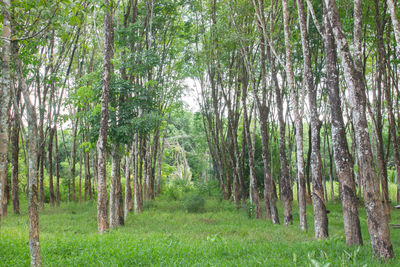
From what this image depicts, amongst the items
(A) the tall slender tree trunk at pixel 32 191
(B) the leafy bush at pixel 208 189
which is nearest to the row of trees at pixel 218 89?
(A) the tall slender tree trunk at pixel 32 191

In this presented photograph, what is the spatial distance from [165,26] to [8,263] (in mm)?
13659

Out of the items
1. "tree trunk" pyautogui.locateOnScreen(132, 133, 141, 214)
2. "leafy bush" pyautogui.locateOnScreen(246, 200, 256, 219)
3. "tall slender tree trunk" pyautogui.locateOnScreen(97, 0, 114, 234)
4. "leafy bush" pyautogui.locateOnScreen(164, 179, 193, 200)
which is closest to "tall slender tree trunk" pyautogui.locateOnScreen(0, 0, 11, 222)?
"tall slender tree trunk" pyautogui.locateOnScreen(97, 0, 114, 234)

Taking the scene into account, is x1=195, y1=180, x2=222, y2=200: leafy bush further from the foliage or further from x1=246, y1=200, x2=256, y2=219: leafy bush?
x1=246, y1=200, x2=256, y2=219: leafy bush

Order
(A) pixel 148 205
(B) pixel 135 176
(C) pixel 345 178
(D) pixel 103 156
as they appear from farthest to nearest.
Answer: (A) pixel 148 205 → (B) pixel 135 176 → (D) pixel 103 156 → (C) pixel 345 178

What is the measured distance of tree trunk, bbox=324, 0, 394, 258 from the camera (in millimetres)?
4926

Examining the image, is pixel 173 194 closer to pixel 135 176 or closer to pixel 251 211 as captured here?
pixel 135 176

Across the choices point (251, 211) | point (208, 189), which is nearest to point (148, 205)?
point (208, 189)

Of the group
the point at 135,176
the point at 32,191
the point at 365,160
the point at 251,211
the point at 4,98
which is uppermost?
the point at 4,98

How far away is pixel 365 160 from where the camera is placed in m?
5.16

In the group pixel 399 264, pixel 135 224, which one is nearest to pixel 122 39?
pixel 135 224

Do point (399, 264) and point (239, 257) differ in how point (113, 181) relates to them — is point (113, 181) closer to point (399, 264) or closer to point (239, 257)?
point (239, 257)

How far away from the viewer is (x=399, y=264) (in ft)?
14.8

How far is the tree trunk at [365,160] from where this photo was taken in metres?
4.93

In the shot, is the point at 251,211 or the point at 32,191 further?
the point at 251,211
